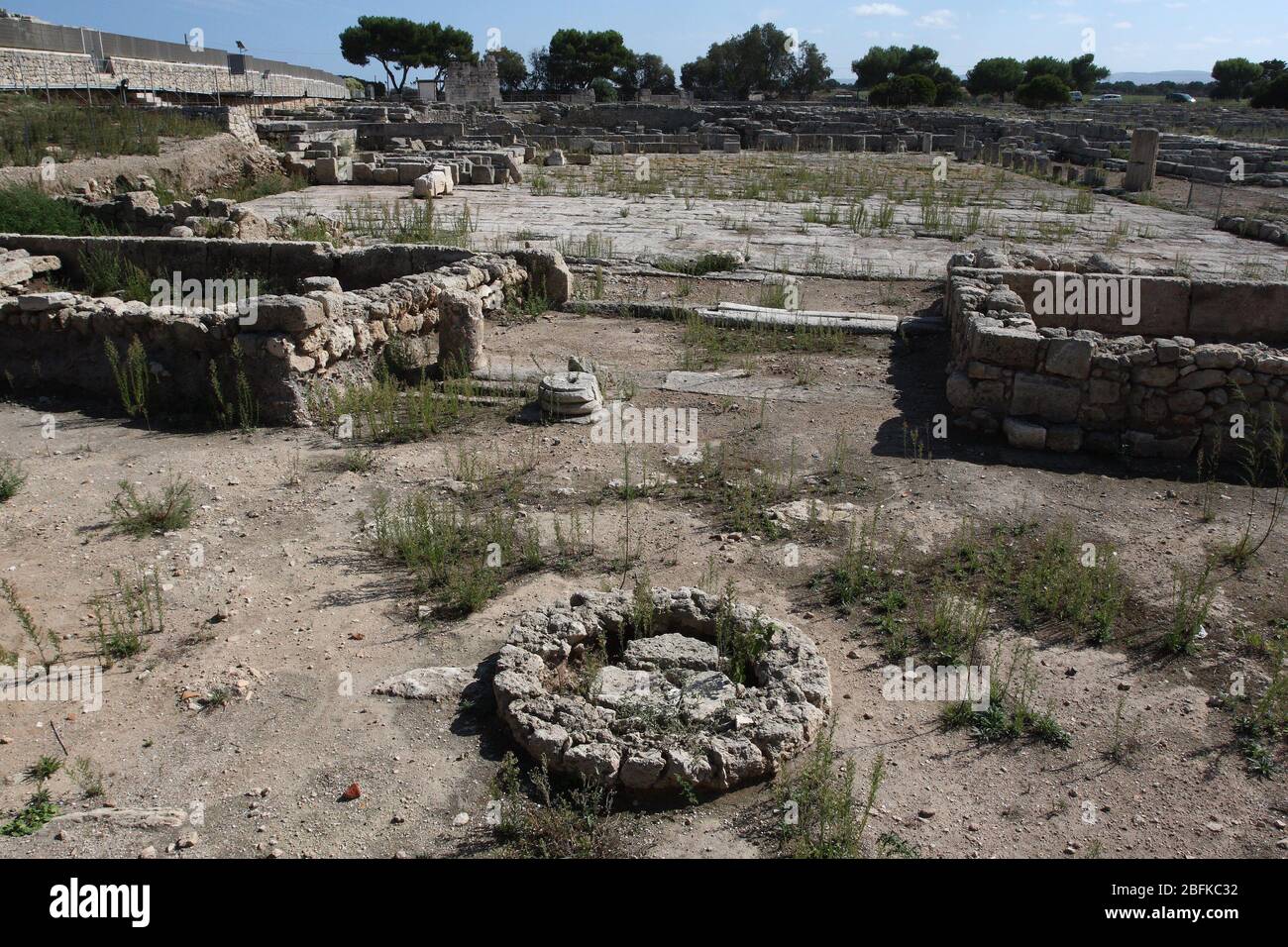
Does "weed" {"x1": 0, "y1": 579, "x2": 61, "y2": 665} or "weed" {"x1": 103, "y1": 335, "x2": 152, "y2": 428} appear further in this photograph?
"weed" {"x1": 103, "y1": 335, "x2": 152, "y2": 428}

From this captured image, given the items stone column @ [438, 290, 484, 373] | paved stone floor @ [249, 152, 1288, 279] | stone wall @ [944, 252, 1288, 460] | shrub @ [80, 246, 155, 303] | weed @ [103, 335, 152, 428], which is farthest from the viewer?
paved stone floor @ [249, 152, 1288, 279]

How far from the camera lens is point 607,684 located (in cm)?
464

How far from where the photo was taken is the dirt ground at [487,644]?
3887 mm

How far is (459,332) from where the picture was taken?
363 inches

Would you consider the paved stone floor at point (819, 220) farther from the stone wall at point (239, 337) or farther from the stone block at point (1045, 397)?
the stone block at point (1045, 397)

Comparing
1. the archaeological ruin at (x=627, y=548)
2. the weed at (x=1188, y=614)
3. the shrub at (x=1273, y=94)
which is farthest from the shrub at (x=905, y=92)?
the weed at (x=1188, y=614)

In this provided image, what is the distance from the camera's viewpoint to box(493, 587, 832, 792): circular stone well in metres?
4.07

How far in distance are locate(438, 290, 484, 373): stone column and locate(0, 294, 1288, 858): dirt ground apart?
1054 millimetres

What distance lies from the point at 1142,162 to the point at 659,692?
2410 cm

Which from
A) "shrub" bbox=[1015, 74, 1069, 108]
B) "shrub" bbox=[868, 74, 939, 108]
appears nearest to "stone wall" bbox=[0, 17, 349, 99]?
"shrub" bbox=[868, 74, 939, 108]

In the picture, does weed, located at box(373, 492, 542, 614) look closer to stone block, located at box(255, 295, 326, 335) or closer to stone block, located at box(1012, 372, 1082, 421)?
stone block, located at box(255, 295, 326, 335)

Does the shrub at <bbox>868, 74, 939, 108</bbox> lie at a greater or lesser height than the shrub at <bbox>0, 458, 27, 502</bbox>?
greater

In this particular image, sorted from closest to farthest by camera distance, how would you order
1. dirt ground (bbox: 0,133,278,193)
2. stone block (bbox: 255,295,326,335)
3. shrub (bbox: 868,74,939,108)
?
stone block (bbox: 255,295,326,335) < dirt ground (bbox: 0,133,278,193) < shrub (bbox: 868,74,939,108)

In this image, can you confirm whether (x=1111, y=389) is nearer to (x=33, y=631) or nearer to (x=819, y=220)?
(x=33, y=631)
